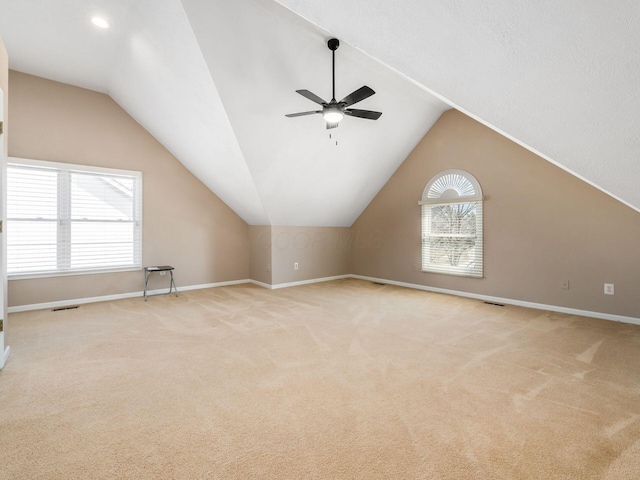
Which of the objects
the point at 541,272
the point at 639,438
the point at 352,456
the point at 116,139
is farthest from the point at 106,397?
the point at 541,272

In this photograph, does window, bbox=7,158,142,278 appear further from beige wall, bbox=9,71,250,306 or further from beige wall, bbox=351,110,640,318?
beige wall, bbox=351,110,640,318

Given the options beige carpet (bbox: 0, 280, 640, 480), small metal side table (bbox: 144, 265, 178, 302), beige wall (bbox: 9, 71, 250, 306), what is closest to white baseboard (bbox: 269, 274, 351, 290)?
beige wall (bbox: 9, 71, 250, 306)

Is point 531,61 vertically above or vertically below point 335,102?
below

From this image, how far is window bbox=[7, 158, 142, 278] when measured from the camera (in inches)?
165

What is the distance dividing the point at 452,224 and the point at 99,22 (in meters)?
5.53

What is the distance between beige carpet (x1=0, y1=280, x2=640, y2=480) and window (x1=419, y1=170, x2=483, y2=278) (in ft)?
4.97

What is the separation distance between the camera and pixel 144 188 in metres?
5.16

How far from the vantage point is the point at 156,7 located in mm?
2963

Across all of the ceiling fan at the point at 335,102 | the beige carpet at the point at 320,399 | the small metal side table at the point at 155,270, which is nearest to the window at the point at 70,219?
the small metal side table at the point at 155,270

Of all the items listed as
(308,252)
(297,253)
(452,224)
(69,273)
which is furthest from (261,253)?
(452,224)

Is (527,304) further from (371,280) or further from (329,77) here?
(329,77)

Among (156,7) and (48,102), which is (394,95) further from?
(48,102)

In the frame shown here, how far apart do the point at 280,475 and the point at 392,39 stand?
7.60ft

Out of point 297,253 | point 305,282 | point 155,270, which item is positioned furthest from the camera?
point 305,282
